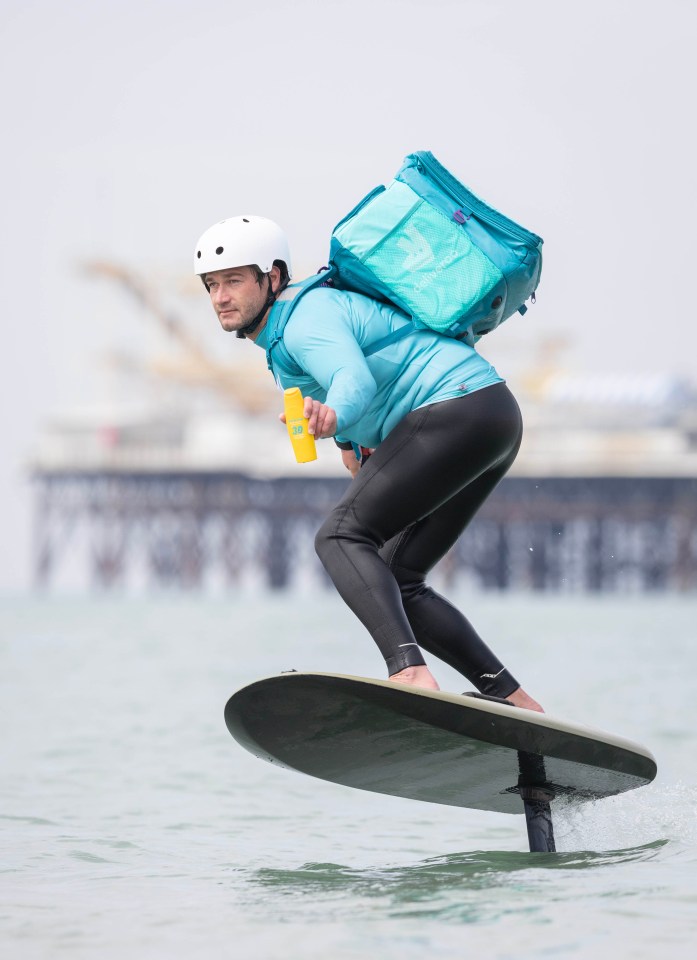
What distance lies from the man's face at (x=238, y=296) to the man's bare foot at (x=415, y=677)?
109 cm

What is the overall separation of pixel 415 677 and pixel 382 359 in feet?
2.96

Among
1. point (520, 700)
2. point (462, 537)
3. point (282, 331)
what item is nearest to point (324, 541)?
point (282, 331)

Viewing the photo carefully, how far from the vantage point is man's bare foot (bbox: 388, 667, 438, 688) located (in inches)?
197

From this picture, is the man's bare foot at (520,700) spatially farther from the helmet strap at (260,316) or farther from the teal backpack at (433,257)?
the helmet strap at (260,316)

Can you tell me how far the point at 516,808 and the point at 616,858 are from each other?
0.44 m

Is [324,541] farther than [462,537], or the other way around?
[462,537]

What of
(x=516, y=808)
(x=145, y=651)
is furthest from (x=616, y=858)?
(x=145, y=651)

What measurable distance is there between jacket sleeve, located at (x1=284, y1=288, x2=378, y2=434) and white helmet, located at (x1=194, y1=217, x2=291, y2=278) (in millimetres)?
189

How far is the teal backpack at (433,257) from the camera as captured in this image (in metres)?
5.06

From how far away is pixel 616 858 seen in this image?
567 centimetres

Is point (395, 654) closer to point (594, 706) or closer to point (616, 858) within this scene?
point (616, 858)

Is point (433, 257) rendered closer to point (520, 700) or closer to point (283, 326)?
point (283, 326)

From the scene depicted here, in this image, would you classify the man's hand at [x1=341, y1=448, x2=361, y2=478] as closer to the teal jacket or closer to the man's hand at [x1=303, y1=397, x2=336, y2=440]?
the teal jacket

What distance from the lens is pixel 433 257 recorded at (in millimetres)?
5082
